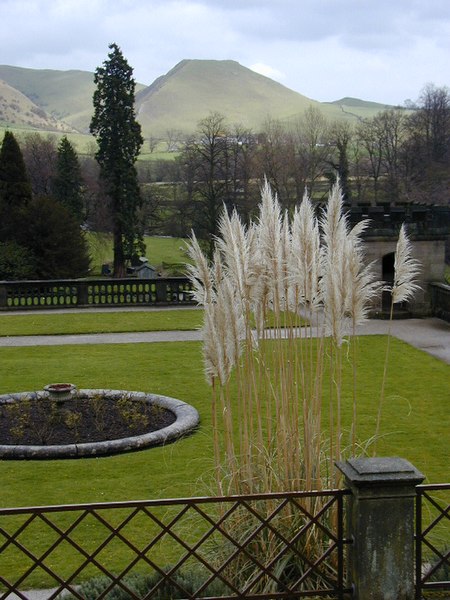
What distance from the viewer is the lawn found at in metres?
8.58

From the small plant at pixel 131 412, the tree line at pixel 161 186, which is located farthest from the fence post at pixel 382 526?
the tree line at pixel 161 186

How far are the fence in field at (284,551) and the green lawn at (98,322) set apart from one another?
43.0 feet

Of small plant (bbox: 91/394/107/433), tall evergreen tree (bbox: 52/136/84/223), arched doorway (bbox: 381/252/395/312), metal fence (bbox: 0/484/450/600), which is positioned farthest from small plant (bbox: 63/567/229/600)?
tall evergreen tree (bbox: 52/136/84/223)

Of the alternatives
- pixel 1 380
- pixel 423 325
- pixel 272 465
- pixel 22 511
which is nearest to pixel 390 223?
pixel 423 325

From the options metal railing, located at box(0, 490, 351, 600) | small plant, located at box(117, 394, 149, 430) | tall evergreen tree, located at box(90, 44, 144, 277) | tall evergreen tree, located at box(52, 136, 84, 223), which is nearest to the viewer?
metal railing, located at box(0, 490, 351, 600)

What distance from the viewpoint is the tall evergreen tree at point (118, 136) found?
40.8m

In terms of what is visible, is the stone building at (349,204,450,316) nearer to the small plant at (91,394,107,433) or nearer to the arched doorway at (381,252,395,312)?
the arched doorway at (381,252,395,312)

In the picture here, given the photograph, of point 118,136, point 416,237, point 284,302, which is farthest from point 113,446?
point 118,136

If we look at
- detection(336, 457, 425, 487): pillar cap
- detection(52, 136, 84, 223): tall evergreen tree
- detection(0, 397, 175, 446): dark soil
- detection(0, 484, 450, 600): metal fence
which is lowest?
detection(0, 397, 175, 446): dark soil

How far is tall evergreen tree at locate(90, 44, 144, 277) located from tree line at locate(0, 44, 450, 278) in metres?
0.05

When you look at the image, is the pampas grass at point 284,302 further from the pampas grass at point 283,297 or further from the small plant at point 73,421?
the small plant at point 73,421

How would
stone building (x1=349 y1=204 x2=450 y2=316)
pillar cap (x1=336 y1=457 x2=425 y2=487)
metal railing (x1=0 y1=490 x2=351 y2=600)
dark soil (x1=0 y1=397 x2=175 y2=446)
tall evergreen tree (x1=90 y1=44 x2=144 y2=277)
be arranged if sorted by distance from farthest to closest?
tall evergreen tree (x1=90 y1=44 x2=144 y2=277)
stone building (x1=349 y1=204 x2=450 y2=316)
dark soil (x1=0 y1=397 x2=175 y2=446)
pillar cap (x1=336 y1=457 x2=425 y2=487)
metal railing (x1=0 y1=490 x2=351 y2=600)

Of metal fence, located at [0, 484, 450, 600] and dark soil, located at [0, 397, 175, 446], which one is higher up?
metal fence, located at [0, 484, 450, 600]

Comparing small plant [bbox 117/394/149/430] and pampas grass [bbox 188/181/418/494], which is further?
small plant [bbox 117/394/149/430]
